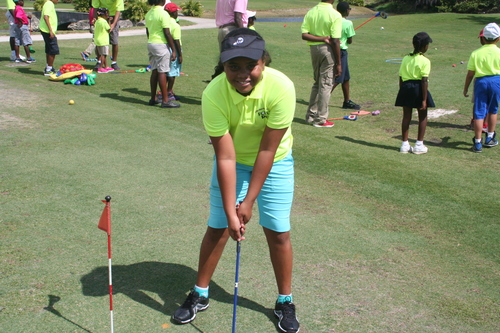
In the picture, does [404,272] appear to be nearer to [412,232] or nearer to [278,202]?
[412,232]

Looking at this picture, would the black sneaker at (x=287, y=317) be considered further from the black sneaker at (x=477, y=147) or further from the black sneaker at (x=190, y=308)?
the black sneaker at (x=477, y=147)

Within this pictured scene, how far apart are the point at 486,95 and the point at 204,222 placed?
218 inches

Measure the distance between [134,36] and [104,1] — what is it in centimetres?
654

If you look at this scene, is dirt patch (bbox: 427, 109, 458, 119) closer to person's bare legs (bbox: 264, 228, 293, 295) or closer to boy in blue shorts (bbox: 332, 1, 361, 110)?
boy in blue shorts (bbox: 332, 1, 361, 110)

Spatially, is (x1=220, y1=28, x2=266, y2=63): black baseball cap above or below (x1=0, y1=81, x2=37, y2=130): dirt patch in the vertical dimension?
above

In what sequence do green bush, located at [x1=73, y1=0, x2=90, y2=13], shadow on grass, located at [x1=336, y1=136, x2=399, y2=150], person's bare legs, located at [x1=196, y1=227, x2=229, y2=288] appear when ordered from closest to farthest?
person's bare legs, located at [x1=196, y1=227, x2=229, y2=288], shadow on grass, located at [x1=336, y1=136, x2=399, y2=150], green bush, located at [x1=73, y1=0, x2=90, y2=13]

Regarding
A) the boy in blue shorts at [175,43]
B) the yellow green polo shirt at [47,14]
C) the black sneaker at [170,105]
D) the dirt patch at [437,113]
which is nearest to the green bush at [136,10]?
the yellow green polo shirt at [47,14]

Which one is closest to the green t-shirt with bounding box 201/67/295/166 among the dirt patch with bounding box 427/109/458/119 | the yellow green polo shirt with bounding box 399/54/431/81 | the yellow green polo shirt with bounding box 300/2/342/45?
the yellow green polo shirt with bounding box 399/54/431/81

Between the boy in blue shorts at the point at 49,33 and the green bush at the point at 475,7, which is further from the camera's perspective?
the green bush at the point at 475,7

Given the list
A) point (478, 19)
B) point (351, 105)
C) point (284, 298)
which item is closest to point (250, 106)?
point (284, 298)

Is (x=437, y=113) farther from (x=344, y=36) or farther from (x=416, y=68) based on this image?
(x=416, y=68)

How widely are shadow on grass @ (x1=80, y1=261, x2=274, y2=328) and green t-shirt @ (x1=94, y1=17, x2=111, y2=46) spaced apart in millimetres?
9682

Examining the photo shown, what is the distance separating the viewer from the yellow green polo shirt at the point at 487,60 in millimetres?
7988

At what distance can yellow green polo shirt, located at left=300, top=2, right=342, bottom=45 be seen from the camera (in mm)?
8750
